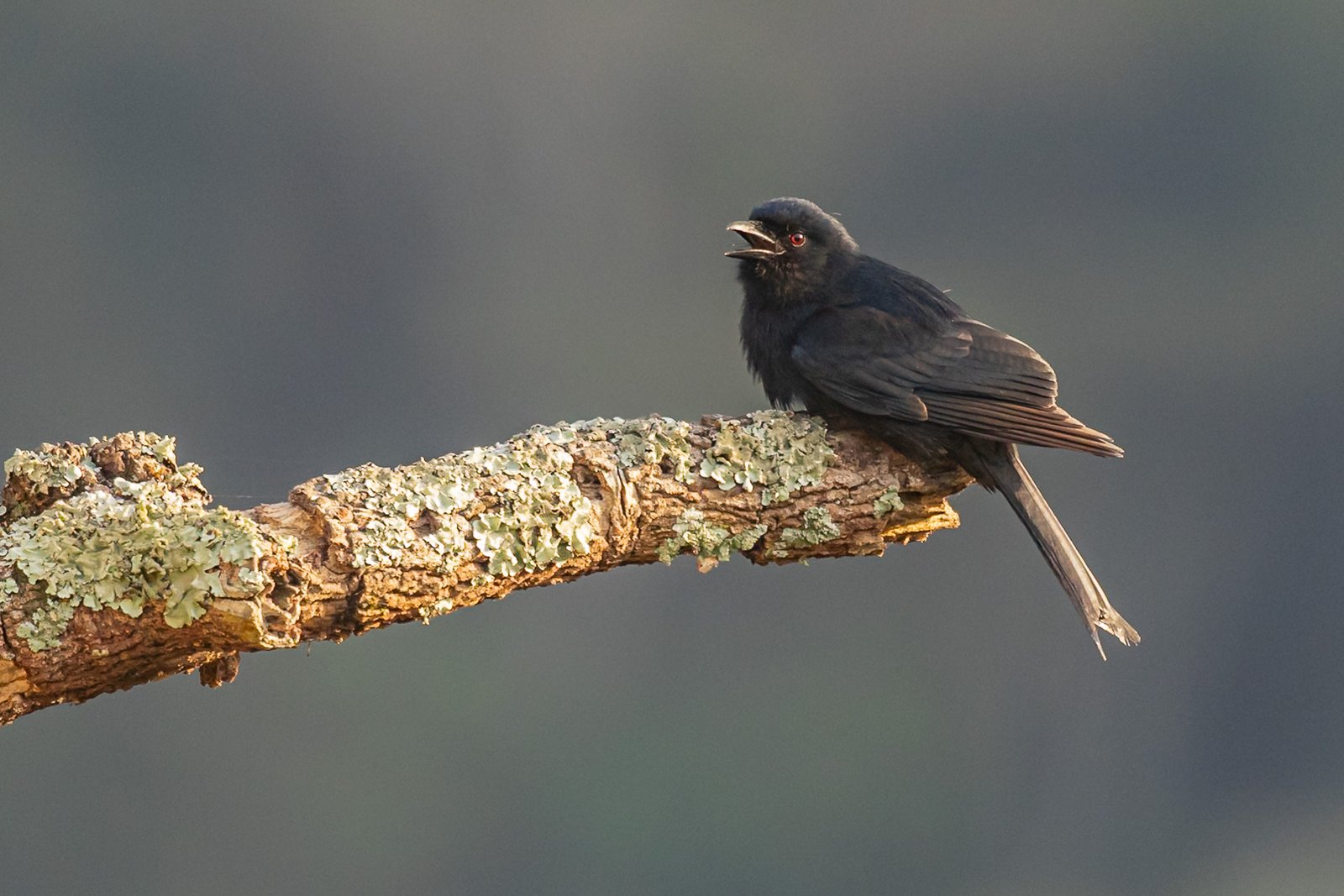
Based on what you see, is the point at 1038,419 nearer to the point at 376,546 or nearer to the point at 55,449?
the point at 376,546

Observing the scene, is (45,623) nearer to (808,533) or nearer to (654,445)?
(654,445)

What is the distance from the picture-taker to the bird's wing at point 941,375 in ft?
15.8

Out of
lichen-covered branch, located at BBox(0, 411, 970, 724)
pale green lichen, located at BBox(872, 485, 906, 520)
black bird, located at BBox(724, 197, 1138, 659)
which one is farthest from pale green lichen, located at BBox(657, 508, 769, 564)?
black bird, located at BBox(724, 197, 1138, 659)

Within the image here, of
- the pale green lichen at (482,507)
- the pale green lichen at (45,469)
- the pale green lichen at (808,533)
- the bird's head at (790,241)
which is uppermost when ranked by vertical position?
the bird's head at (790,241)

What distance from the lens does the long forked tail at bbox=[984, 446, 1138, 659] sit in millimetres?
4812

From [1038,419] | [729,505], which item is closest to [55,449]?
[729,505]

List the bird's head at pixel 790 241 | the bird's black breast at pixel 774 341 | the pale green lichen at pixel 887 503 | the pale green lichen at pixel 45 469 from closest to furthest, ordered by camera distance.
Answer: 1. the pale green lichen at pixel 45 469
2. the pale green lichen at pixel 887 503
3. the bird's black breast at pixel 774 341
4. the bird's head at pixel 790 241

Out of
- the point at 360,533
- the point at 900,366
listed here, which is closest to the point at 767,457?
the point at 900,366

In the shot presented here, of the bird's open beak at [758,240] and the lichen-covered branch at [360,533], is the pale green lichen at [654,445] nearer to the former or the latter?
the lichen-covered branch at [360,533]

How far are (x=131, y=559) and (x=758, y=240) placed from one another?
3.05 meters

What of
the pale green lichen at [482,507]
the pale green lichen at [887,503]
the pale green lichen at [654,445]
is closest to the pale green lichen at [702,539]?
the pale green lichen at [654,445]

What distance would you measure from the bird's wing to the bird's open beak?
1.07 ft

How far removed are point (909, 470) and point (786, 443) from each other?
1.47 ft

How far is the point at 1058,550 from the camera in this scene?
4891mm
